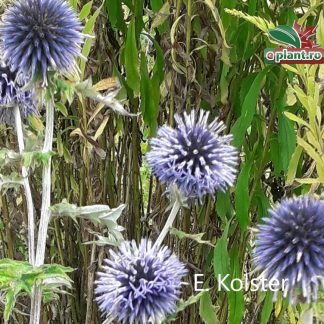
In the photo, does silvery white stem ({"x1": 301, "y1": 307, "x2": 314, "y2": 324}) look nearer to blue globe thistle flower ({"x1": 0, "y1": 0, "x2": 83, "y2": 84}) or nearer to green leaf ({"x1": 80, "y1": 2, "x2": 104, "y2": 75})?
blue globe thistle flower ({"x1": 0, "y1": 0, "x2": 83, "y2": 84})

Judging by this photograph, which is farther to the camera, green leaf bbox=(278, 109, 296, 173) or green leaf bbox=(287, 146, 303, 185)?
green leaf bbox=(278, 109, 296, 173)

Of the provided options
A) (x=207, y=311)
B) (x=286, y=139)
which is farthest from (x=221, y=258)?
(x=286, y=139)

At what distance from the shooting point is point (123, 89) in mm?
1210

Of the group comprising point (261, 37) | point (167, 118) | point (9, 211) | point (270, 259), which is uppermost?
point (261, 37)

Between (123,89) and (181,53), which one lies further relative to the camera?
(123,89)

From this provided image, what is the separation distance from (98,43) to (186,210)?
361 mm

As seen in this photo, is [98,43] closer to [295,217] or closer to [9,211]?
[9,211]

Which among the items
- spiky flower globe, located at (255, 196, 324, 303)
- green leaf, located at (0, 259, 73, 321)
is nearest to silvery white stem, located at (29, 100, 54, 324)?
green leaf, located at (0, 259, 73, 321)

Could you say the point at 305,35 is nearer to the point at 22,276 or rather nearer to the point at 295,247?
the point at 295,247

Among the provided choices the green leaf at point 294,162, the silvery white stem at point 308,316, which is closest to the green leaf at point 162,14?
the green leaf at point 294,162

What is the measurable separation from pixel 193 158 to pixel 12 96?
284mm

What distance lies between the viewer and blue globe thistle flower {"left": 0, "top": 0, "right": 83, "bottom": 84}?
2.89 feet

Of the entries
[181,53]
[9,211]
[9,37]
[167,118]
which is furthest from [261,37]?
[9,211]

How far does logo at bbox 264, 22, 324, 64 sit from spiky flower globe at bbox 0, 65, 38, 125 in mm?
369
